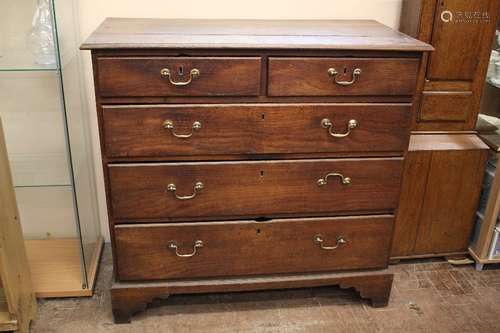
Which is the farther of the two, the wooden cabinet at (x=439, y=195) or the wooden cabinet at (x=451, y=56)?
the wooden cabinet at (x=439, y=195)

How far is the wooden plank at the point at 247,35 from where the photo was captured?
4.64 ft

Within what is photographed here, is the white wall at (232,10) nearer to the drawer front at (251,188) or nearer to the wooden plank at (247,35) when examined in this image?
the wooden plank at (247,35)

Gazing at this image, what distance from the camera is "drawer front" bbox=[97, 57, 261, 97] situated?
141cm

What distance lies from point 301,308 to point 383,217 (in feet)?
1.56

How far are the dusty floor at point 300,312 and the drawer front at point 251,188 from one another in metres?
0.42

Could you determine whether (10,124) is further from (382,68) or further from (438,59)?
(438,59)

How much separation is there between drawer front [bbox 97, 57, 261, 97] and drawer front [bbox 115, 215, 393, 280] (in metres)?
0.45

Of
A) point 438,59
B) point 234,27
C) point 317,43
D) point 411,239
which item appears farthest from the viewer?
point 411,239

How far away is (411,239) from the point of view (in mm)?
2068

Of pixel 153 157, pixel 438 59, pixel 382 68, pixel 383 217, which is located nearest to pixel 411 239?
pixel 383 217

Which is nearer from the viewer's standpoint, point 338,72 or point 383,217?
point 338,72

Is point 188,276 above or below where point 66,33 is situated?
below

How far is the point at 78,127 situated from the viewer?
1.90 metres

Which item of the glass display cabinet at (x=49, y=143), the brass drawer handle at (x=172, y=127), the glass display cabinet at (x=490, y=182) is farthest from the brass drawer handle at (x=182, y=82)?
the glass display cabinet at (x=490, y=182)
